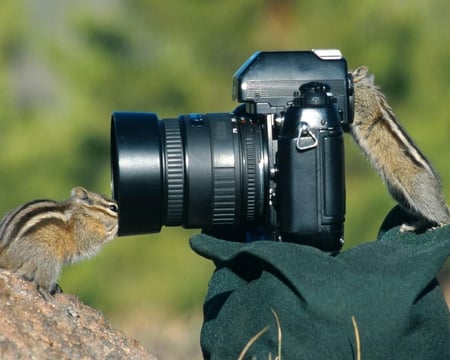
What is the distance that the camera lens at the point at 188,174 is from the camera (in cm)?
386

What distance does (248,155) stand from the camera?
3.91 m

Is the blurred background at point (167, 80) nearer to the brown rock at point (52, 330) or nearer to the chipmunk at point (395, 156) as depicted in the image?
the chipmunk at point (395, 156)

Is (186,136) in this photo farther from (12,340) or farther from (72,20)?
(72,20)

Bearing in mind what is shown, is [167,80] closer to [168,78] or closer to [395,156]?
[168,78]

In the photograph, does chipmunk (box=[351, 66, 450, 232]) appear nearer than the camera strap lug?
No

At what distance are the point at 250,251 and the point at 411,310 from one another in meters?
0.52

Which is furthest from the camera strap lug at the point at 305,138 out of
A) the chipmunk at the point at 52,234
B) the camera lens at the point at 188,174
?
the chipmunk at the point at 52,234

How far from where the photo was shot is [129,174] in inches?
150

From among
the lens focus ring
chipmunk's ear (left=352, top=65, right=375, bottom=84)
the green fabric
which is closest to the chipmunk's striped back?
the lens focus ring

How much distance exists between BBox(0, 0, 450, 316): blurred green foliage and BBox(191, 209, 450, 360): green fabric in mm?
4569

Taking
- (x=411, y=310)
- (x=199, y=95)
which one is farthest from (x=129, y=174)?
(x=199, y=95)

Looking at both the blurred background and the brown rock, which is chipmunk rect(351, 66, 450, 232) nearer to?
the brown rock

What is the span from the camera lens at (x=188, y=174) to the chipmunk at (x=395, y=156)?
0.93 metres

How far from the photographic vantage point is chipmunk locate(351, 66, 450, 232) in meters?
4.71
